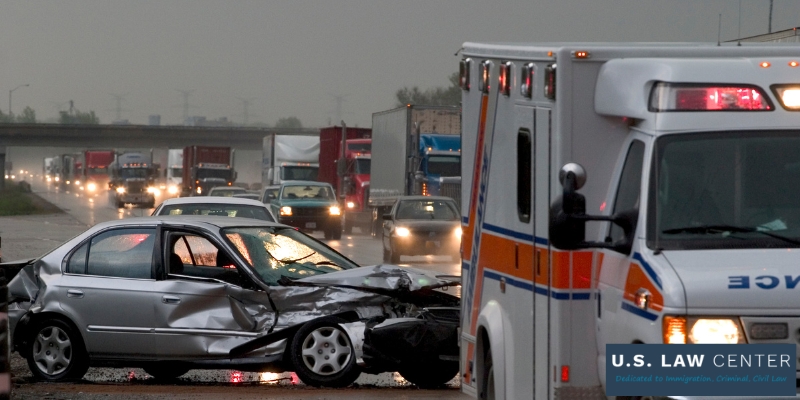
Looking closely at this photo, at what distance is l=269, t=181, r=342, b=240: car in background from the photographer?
36.6m

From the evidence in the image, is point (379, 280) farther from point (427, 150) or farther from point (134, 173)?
point (134, 173)

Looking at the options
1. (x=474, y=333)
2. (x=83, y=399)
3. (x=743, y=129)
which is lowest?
(x=83, y=399)

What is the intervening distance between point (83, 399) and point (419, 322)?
2.73 metres

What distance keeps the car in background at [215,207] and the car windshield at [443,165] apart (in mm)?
18093

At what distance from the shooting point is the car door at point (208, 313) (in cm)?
1012

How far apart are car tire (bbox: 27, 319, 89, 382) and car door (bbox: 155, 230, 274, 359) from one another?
0.81m

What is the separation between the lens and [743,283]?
5.19 metres

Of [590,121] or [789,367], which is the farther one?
[590,121]

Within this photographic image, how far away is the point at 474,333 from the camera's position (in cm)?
802

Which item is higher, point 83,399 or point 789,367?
point 789,367

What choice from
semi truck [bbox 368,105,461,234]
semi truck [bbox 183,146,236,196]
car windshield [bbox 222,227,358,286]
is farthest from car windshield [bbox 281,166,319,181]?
car windshield [bbox 222,227,358,286]

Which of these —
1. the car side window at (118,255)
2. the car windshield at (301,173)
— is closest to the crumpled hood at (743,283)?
the car side window at (118,255)

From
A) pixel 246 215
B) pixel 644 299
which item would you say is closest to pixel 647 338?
pixel 644 299

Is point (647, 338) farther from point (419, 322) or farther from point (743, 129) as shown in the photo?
point (419, 322)
